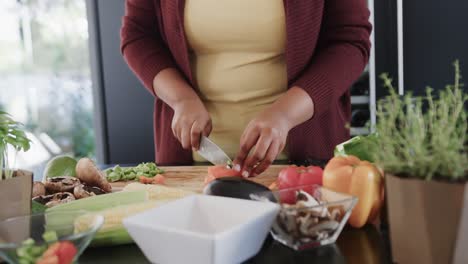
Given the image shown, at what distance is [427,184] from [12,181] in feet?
1.96

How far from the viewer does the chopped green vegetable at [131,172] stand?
4.63ft

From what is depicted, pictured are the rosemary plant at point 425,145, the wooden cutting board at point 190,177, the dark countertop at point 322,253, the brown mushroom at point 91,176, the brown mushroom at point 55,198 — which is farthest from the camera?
the wooden cutting board at point 190,177

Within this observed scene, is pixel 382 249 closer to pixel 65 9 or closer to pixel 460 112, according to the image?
pixel 460 112

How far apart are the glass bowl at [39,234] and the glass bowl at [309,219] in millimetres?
251

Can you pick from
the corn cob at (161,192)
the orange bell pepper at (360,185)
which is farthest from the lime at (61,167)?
the orange bell pepper at (360,185)

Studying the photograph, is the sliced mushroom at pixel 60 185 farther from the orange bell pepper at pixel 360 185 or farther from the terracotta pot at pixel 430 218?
the terracotta pot at pixel 430 218

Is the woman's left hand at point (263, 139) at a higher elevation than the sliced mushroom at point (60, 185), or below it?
higher

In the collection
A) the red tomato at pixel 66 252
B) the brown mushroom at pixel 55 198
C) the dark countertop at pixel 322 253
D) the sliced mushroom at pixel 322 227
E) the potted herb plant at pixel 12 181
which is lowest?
the dark countertop at pixel 322 253

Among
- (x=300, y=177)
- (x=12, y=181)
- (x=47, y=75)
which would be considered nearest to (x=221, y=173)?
(x=300, y=177)

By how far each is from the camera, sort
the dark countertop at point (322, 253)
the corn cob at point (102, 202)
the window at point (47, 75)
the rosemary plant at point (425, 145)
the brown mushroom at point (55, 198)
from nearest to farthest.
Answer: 1. the rosemary plant at point (425, 145)
2. the dark countertop at point (322, 253)
3. the corn cob at point (102, 202)
4. the brown mushroom at point (55, 198)
5. the window at point (47, 75)

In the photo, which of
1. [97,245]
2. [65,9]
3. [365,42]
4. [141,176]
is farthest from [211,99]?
[65,9]

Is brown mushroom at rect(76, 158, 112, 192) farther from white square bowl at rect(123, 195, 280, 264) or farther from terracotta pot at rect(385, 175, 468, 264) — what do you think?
terracotta pot at rect(385, 175, 468, 264)

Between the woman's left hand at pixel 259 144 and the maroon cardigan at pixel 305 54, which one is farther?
the maroon cardigan at pixel 305 54

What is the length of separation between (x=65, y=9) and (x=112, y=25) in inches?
17.0
